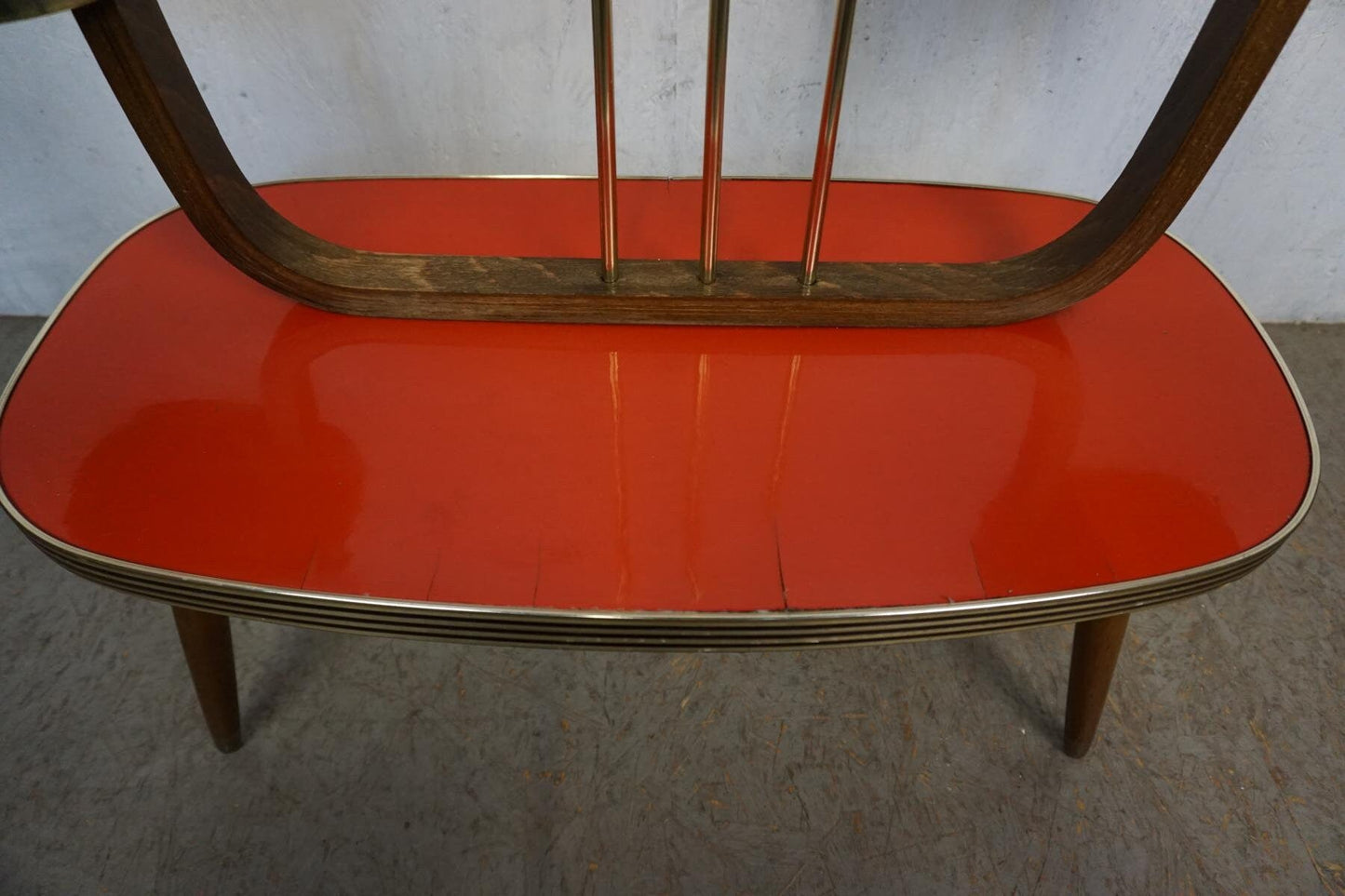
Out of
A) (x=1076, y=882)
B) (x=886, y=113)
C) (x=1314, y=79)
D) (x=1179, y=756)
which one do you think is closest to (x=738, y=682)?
(x=1076, y=882)

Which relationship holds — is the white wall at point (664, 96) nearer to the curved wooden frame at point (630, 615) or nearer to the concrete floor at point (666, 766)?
the concrete floor at point (666, 766)

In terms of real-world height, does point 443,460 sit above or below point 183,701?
above

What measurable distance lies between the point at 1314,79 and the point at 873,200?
813 millimetres

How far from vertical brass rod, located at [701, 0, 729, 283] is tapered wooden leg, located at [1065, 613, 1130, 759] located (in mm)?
518

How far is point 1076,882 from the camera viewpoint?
3.13ft

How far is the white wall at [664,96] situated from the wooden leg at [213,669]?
0.73m

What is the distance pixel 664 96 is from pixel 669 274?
556 millimetres

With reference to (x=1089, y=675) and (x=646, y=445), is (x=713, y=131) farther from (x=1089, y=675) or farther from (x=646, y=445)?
(x=1089, y=675)

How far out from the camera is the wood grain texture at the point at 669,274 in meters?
0.79

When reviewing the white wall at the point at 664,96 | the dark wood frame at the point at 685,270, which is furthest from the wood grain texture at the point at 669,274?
the white wall at the point at 664,96

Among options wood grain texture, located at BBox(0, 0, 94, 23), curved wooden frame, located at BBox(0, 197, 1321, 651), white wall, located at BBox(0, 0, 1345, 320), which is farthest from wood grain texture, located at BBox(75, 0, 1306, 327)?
Answer: white wall, located at BBox(0, 0, 1345, 320)

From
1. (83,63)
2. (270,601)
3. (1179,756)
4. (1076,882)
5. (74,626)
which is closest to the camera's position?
(270,601)

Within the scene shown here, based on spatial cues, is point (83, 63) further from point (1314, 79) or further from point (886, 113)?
point (1314, 79)

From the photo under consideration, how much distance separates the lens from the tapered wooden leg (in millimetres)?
924
